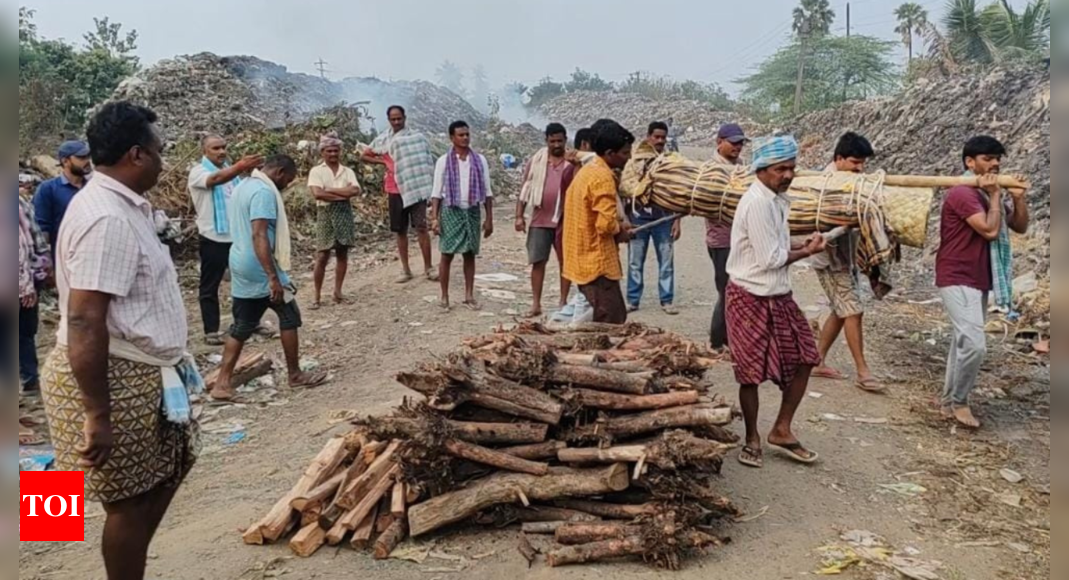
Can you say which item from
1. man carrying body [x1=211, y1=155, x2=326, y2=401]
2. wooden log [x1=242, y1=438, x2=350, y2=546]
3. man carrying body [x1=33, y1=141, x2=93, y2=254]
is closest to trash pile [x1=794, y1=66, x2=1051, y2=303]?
man carrying body [x1=211, y1=155, x2=326, y2=401]

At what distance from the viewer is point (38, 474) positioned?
274 cm

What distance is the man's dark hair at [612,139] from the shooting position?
15.6 feet

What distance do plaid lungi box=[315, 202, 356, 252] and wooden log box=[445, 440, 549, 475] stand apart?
15.4ft

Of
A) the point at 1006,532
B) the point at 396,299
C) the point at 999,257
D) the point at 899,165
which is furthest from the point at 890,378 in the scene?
the point at 899,165

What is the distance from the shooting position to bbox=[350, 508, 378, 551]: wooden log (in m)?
3.58

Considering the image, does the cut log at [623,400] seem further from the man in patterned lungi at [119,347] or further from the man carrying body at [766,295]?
the man in patterned lungi at [119,347]

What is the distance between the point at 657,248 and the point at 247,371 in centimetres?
382

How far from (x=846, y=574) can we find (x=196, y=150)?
37.8ft

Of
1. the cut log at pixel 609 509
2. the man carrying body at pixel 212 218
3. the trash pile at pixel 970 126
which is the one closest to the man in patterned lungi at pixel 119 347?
the cut log at pixel 609 509

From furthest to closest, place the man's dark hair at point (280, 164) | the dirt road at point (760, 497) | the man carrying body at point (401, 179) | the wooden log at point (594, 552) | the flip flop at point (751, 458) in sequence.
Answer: the man carrying body at point (401, 179), the man's dark hair at point (280, 164), the flip flop at point (751, 458), the dirt road at point (760, 497), the wooden log at point (594, 552)

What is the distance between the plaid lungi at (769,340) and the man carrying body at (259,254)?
10.5ft

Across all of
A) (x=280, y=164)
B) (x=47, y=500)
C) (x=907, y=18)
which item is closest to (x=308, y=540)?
(x=47, y=500)

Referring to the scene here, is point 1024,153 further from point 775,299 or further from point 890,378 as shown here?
point 775,299

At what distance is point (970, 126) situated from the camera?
41.3 ft
